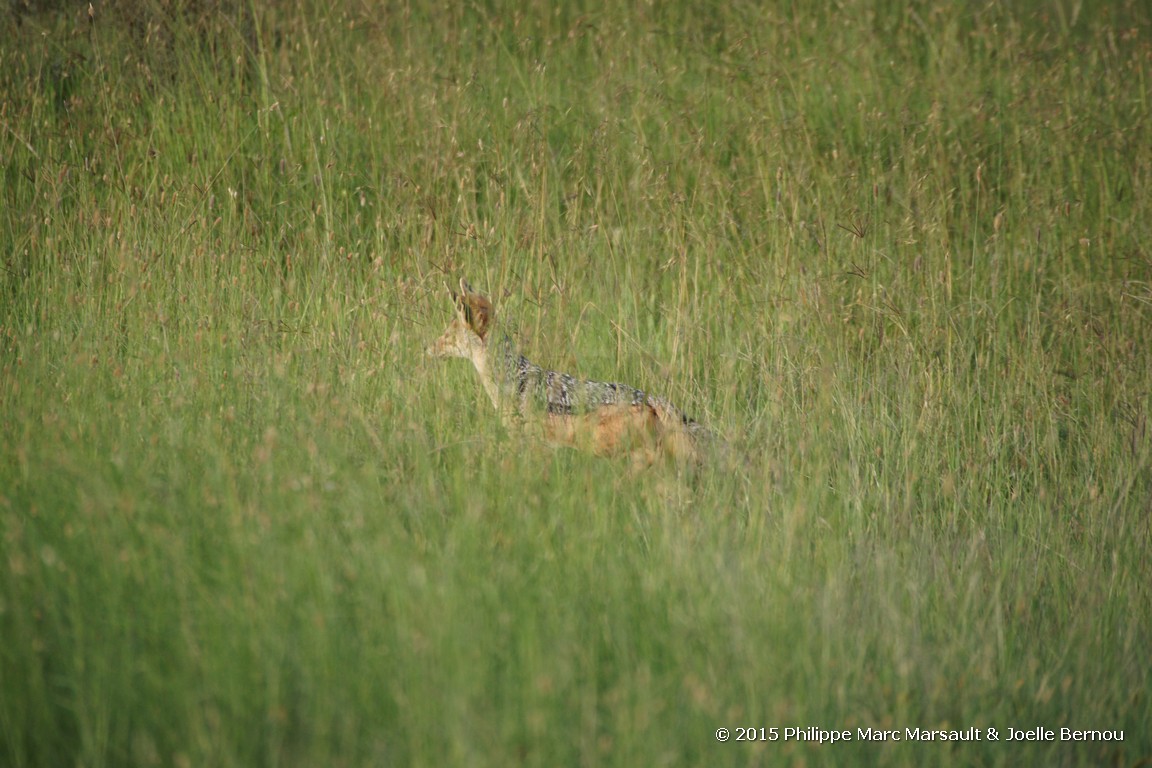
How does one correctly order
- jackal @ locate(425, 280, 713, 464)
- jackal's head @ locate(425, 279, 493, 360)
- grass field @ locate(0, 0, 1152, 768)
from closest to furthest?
grass field @ locate(0, 0, 1152, 768) → jackal @ locate(425, 280, 713, 464) → jackal's head @ locate(425, 279, 493, 360)

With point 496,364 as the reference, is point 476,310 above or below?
above

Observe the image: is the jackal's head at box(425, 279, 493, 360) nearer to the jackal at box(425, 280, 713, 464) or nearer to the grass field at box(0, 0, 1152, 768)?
the jackal at box(425, 280, 713, 464)

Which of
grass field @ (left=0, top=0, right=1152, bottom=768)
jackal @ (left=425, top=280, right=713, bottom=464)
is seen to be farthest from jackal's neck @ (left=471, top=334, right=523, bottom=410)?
grass field @ (left=0, top=0, right=1152, bottom=768)

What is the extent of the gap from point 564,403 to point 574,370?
460 mm

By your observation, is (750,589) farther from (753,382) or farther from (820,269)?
(820,269)

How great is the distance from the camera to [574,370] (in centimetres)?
480

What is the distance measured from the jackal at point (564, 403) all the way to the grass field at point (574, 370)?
128 mm

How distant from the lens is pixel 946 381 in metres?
4.56

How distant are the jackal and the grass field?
128 mm

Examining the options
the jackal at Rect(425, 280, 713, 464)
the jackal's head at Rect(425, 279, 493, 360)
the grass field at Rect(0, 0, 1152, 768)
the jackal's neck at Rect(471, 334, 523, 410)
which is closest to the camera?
the grass field at Rect(0, 0, 1152, 768)

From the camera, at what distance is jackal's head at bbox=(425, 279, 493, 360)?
4.55m

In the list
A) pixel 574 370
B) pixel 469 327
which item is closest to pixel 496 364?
pixel 469 327

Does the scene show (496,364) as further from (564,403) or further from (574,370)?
(574,370)

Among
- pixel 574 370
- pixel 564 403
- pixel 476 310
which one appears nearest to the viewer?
pixel 564 403
